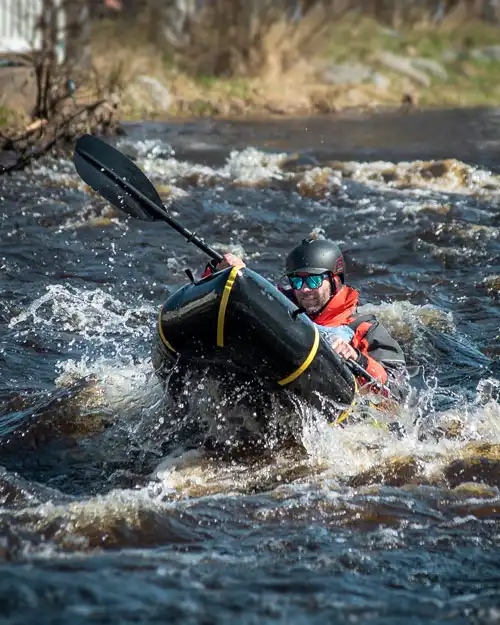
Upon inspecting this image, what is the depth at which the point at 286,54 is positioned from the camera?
2662 centimetres

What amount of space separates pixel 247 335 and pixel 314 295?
3.98 feet

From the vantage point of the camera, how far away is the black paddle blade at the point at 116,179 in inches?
260

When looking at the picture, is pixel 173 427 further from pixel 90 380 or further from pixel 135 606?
pixel 135 606

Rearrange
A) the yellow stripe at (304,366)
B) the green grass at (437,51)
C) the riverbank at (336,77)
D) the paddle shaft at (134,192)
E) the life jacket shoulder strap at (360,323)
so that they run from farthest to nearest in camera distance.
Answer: the green grass at (437,51), the riverbank at (336,77), the life jacket shoulder strap at (360,323), the paddle shaft at (134,192), the yellow stripe at (304,366)

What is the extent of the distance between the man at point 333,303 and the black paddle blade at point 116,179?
0.92 m

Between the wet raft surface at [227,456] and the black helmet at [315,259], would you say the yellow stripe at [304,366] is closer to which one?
the wet raft surface at [227,456]

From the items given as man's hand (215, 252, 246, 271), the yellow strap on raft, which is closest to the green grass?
man's hand (215, 252, 246, 271)

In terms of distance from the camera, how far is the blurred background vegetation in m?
22.8

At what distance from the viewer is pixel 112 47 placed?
27.5 meters

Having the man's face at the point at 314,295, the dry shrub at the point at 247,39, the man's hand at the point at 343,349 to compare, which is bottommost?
the dry shrub at the point at 247,39

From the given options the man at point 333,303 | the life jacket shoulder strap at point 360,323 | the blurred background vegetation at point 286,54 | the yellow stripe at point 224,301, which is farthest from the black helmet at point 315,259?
the blurred background vegetation at point 286,54

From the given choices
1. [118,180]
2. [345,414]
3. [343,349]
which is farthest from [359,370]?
[118,180]

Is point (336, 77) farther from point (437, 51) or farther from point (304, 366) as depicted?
point (304, 366)

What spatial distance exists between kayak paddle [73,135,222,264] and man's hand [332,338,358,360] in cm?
91
